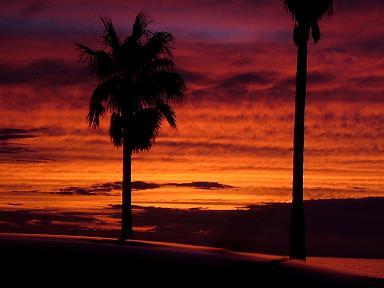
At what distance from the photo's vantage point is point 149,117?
28281 mm

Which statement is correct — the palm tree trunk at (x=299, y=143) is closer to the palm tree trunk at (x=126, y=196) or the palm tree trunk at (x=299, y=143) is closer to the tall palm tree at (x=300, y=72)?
the tall palm tree at (x=300, y=72)

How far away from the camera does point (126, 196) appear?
27969 mm

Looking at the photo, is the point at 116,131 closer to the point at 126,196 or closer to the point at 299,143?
the point at 126,196

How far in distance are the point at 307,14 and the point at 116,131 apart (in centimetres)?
950

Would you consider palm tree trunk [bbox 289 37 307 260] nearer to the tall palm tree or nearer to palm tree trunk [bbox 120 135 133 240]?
the tall palm tree

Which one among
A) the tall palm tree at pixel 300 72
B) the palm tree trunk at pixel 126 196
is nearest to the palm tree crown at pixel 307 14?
the tall palm tree at pixel 300 72

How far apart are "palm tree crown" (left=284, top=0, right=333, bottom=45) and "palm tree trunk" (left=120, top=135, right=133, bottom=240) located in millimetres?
8714

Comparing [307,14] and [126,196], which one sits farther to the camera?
[126,196]

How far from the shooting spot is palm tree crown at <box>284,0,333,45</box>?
74.4ft

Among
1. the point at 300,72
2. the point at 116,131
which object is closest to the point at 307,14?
the point at 300,72

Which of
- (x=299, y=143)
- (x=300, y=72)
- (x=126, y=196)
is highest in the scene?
(x=300, y=72)

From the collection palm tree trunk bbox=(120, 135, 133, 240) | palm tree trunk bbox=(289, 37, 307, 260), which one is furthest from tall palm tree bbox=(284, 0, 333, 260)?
palm tree trunk bbox=(120, 135, 133, 240)

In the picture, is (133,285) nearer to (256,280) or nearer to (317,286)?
(256,280)

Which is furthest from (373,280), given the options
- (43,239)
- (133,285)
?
Result: (43,239)
